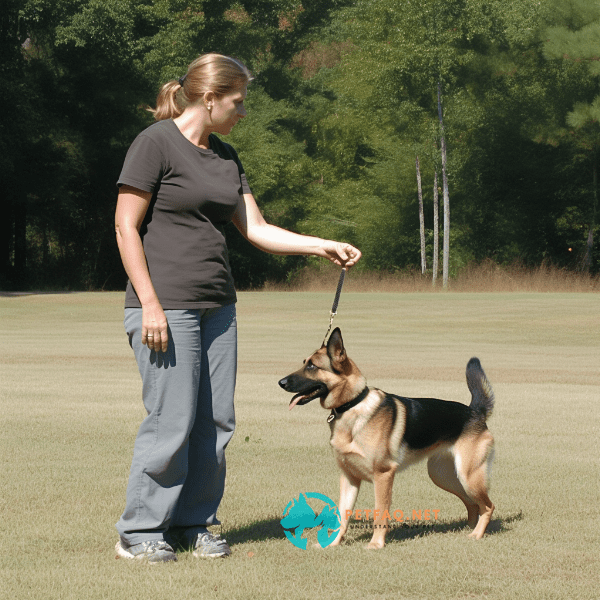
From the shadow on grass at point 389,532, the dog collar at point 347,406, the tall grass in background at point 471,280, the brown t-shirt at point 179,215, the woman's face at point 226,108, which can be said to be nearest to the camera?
the brown t-shirt at point 179,215

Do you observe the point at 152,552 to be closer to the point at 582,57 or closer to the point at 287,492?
the point at 287,492

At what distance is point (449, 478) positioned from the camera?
488cm

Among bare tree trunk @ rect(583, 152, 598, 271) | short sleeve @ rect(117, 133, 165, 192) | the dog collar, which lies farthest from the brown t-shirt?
bare tree trunk @ rect(583, 152, 598, 271)

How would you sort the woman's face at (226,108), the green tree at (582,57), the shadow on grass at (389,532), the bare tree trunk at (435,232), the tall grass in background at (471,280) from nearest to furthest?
1. the woman's face at (226,108)
2. the shadow on grass at (389,532)
3. the green tree at (582,57)
4. the tall grass in background at (471,280)
5. the bare tree trunk at (435,232)

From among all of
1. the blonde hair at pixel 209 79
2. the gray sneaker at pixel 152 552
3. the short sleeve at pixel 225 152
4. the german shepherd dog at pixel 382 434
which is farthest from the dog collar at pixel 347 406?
the blonde hair at pixel 209 79

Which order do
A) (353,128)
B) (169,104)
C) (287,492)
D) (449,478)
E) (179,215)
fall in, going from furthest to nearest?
(353,128) < (287,492) < (449,478) < (169,104) < (179,215)

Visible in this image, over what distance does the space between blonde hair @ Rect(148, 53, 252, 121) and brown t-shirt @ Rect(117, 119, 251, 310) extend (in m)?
0.13

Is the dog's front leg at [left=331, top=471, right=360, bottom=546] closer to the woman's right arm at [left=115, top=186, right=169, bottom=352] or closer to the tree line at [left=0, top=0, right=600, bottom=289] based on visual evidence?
the woman's right arm at [left=115, top=186, right=169, bottom=352]

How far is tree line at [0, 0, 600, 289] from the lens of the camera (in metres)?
38.3

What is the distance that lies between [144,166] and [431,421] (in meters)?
1.95

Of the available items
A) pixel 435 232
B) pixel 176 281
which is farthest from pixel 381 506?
pixel 435 232

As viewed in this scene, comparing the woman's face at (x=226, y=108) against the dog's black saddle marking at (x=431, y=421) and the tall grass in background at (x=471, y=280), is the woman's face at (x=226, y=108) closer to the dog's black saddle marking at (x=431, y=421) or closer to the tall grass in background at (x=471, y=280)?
the dog's black saddle marking at (x=431, y=421)

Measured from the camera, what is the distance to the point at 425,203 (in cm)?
4722

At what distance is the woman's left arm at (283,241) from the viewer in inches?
165
